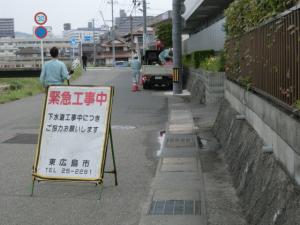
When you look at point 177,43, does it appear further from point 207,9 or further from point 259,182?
point 259,182

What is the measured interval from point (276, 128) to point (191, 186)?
1830mm

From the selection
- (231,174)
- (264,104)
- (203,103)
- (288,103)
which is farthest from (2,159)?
(203,103)

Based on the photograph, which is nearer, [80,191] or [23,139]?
[80,191]

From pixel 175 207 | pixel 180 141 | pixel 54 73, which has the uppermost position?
pixel 54 73

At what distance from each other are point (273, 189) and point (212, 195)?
1732mm

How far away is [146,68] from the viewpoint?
2633 centimetres

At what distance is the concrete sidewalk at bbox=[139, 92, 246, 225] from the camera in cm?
554

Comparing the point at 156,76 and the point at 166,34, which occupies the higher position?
the point at 166,34

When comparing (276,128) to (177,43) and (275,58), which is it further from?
(177,43)

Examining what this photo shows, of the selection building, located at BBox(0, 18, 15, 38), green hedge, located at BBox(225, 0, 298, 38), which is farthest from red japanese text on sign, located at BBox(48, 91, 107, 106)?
building, located at BBox(0, 18, 15, 38)

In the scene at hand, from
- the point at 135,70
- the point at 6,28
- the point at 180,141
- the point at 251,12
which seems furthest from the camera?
the point at 6,28

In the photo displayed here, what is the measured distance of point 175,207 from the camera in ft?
19.5

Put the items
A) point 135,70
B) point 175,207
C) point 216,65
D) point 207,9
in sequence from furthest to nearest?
point 207,9, point 135,70, point 216,65, point 175,207

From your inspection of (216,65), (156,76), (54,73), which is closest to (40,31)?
(156,76)
